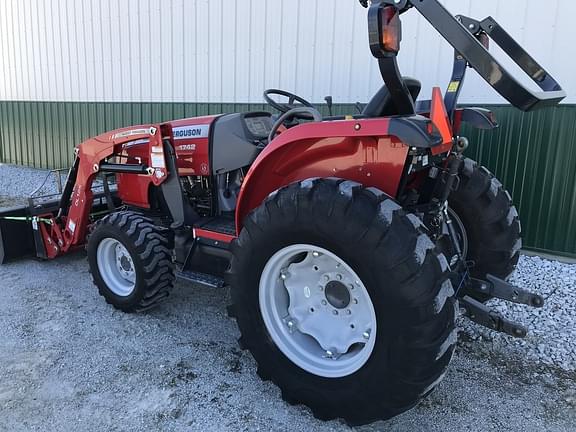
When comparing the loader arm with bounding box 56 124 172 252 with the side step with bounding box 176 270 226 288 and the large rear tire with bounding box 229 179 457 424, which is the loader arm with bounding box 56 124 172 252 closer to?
the side step with bounding box 176 270 226 288

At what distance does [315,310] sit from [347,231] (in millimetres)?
630

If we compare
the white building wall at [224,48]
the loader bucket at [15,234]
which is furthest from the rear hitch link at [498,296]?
the loader bucket at [15,234]

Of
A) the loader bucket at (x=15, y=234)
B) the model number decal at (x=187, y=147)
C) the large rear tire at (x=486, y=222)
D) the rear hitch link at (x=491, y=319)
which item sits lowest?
the loader bucket at (x=15, y=234)

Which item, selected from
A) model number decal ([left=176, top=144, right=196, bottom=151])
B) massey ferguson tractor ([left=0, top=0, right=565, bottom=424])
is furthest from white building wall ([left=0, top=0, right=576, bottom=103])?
model number decal ([left=176, top=144, right=196, bottom=151])

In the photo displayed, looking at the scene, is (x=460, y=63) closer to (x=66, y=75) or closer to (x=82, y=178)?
(x=82, y=178)

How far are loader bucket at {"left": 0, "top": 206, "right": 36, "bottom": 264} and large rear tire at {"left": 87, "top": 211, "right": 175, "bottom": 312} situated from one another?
1320 mm

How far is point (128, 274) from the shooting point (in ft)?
12.2

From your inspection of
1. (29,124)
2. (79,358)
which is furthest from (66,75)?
(79,358)

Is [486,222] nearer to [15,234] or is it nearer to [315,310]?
[315,310]

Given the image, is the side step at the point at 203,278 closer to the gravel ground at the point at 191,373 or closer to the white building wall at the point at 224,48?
the gravel ground at the point at 191,373

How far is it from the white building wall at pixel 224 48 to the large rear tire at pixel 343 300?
10.9ft

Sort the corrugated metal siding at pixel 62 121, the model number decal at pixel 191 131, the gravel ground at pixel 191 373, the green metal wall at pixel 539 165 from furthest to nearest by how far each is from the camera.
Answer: the corrugated metal siding at pixel 62 121, the green metal wall at pixel 539 165, the model number decal at pixel 191 131, the gravel ground at pixel 191 373

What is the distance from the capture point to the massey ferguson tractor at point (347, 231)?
2068mm

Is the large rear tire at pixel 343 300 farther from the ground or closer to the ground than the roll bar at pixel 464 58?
closer to the ground
